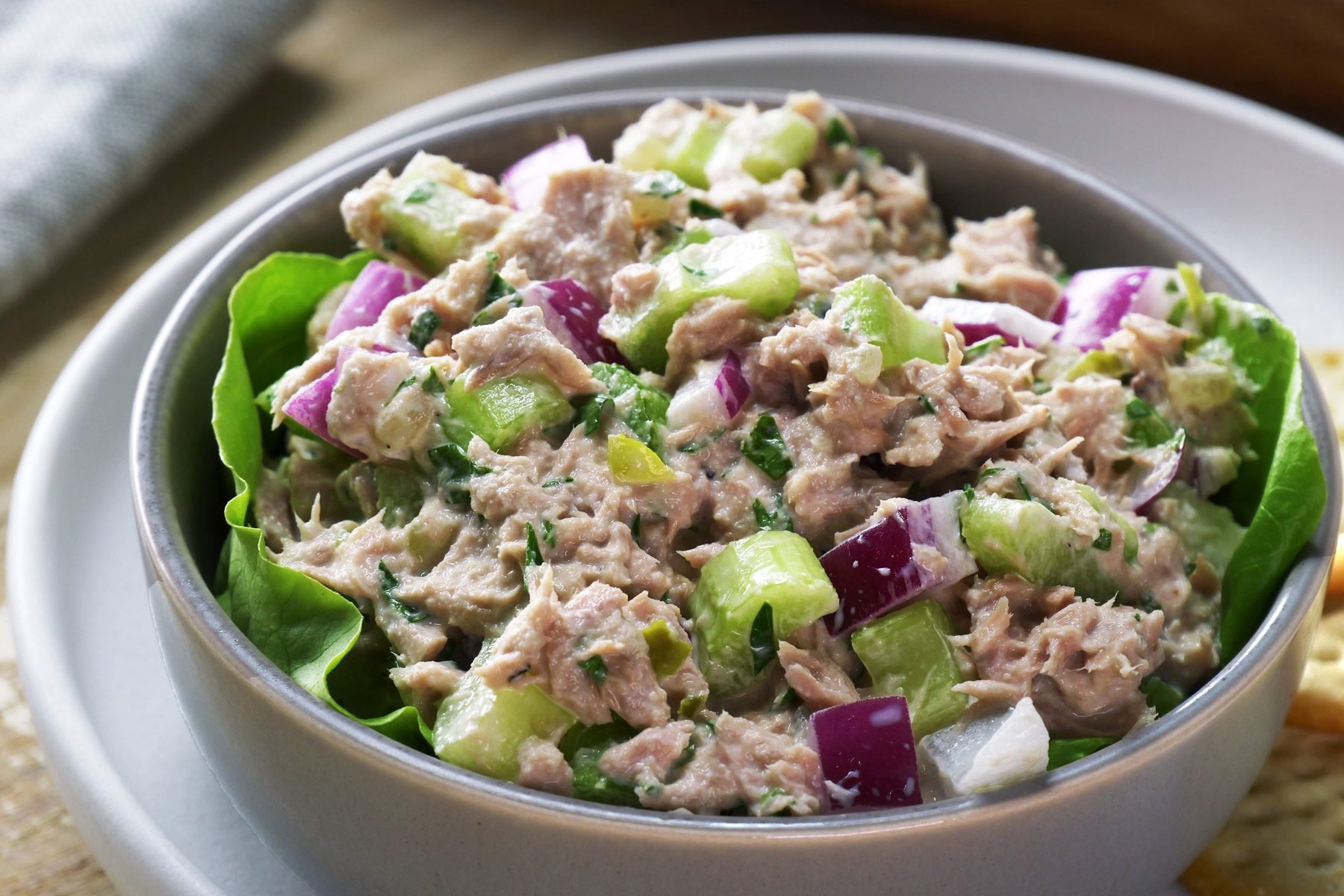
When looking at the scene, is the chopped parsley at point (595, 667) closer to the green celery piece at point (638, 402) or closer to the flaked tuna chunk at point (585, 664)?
the flaked tuna chunk at point (585, 664)

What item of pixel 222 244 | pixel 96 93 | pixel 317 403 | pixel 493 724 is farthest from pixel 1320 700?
pixel 96 93

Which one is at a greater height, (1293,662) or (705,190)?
(705,190)

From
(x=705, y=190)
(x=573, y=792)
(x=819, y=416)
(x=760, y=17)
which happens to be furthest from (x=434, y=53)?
(x=573, y=792)

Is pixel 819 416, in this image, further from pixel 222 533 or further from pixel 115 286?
pixel 115 286

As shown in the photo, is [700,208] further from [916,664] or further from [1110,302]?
[916,664]

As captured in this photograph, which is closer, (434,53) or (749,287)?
(749,287)
